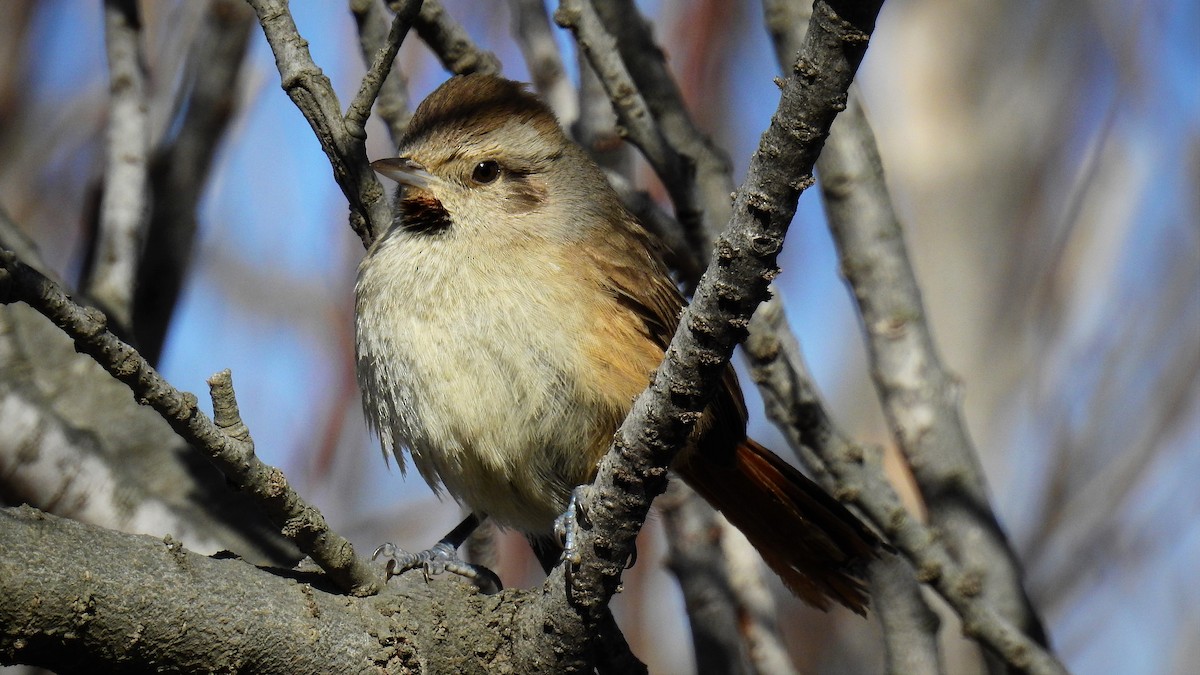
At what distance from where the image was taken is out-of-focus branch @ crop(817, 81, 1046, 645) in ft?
13.8

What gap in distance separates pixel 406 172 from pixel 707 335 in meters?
1.76

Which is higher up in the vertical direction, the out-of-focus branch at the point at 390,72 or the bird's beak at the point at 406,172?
the out-of-focus branch at the point at 390,72

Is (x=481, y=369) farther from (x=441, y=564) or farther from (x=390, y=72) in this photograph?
(x=390, y=72)

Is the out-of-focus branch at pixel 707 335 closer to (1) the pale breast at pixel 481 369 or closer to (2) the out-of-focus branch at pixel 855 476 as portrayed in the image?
(1) the pale breast at pixel 481 369

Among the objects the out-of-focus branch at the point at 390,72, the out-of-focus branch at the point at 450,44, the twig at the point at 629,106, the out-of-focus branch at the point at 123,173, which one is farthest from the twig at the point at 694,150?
the out-of-focus branch at the point at 123,173

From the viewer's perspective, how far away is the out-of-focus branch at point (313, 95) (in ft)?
11.3

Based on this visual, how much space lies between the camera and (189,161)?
5.00 meters

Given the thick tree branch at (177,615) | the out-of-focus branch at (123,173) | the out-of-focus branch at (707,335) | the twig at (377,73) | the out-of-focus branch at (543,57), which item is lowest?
the thick tree branch at (177,615)

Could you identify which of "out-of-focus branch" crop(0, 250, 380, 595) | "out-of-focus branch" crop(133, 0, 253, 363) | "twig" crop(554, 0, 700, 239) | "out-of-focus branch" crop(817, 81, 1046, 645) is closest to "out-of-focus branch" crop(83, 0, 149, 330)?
"out-of-focus branch" crop(133, 0, 253, 363)

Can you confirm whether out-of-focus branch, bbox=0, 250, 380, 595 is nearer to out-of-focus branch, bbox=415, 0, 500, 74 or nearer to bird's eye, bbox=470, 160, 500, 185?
bird's eye, bbox=470, 160, 500, 185

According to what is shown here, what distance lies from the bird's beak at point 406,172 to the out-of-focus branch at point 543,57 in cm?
115

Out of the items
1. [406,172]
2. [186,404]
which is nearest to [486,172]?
[406,172]

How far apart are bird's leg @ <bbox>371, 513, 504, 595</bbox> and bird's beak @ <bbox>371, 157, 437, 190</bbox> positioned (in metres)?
1.15

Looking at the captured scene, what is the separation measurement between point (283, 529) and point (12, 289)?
2.37ft
